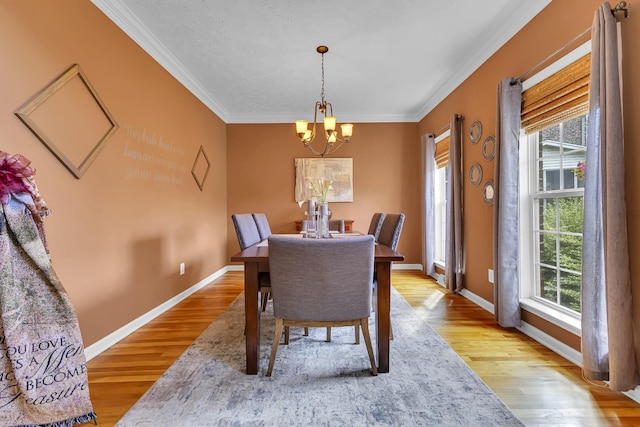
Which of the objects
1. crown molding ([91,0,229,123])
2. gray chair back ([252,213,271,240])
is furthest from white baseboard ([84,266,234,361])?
crown molding ([91,0,229,123])

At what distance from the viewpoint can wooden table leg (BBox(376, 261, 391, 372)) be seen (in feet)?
5.94

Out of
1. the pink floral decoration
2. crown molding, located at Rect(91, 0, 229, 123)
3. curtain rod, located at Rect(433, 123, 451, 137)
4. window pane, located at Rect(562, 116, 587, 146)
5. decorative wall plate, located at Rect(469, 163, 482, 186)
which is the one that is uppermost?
crown molding, located at Rect(91, 0, 229, 123)

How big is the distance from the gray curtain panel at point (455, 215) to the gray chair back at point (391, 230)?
1.11m

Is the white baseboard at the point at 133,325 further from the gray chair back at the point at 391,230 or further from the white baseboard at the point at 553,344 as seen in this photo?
the white baseboard at the point at 553,344

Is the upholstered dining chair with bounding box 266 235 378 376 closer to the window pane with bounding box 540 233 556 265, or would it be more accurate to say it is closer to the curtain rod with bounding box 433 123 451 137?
the window pane with bounding box 540 233 556 265

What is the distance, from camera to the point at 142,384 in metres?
1.73

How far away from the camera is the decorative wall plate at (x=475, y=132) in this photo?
3080mm

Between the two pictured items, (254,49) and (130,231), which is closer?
(130,231)

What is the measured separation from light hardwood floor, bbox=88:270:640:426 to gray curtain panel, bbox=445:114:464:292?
0.38 metres

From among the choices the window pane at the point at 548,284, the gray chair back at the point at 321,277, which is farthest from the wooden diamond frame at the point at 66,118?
the window pane at the point at 548,284

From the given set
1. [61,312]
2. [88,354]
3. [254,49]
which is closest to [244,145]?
[254,49]

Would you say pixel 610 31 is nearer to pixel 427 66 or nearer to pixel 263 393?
pixel 427 66

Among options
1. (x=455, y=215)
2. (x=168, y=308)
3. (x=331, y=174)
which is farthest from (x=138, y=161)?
(x=455, y=215)

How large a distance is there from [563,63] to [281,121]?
12.3ft
